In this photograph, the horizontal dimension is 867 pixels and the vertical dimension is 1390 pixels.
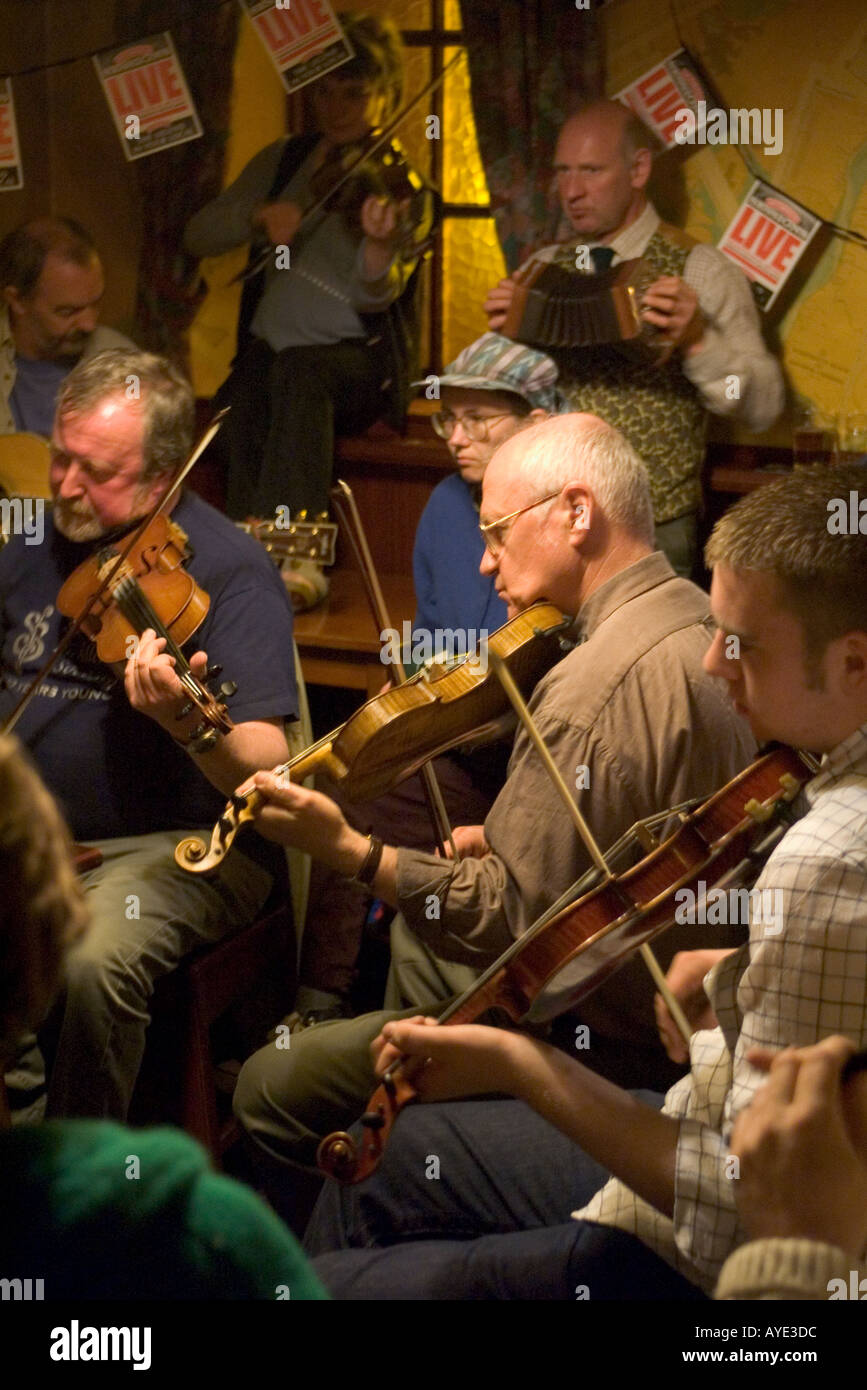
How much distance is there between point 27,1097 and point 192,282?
2.90 metres

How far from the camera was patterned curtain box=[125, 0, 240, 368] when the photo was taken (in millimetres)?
4520

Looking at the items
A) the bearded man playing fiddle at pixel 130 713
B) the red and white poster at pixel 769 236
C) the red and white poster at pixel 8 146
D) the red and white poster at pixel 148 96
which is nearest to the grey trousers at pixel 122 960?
the bearded man playing fiddle at pixel 130 713

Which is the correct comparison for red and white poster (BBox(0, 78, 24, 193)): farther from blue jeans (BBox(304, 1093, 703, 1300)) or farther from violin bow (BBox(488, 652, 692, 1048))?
blue jeans (BBox(304, 1093, 703, 1300))

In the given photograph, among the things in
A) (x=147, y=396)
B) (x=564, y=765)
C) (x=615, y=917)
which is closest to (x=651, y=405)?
(x=147, y=396)

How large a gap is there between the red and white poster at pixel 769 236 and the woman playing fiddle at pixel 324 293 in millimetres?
937

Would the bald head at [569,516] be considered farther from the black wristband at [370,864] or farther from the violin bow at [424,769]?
the black wristband at [370,864]

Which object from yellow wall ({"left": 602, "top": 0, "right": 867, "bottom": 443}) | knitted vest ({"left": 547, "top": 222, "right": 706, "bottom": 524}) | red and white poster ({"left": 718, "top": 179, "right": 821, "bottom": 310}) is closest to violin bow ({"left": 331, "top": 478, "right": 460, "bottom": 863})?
knitted vest ({"left": 547, "top": 222, "right": 706, "bottom": 524})

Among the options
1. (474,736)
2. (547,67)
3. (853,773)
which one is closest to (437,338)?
(547,67)

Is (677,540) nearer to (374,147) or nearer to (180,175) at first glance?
(374,147)

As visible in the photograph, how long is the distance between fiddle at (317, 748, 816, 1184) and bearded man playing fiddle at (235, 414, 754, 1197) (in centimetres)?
30

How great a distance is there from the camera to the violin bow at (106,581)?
2.66 meters

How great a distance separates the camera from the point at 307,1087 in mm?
2279

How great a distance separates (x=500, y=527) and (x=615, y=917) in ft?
2.66

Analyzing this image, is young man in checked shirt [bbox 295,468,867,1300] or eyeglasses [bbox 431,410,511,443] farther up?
eyeglasses [bbox 431,410,511,443]
